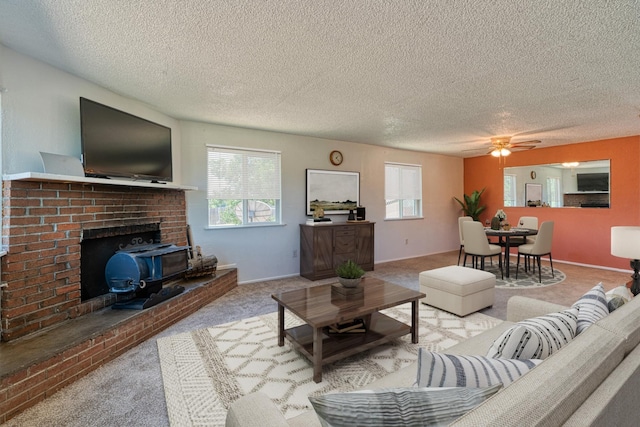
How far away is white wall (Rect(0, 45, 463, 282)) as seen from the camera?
218 centimetres

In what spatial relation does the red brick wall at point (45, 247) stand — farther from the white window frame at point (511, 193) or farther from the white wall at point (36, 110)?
the white window frame at point (511, 193)

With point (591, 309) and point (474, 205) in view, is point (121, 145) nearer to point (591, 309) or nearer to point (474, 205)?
point (591, 309)

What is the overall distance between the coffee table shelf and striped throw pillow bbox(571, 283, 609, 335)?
1.20 meters

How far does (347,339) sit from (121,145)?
273 cm

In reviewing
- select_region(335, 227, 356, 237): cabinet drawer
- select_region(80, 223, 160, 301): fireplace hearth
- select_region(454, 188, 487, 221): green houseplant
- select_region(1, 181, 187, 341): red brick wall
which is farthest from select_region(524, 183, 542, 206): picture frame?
select_region(1, 181, 187, 341): red brick wall

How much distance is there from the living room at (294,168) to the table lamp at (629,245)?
3.70 metres

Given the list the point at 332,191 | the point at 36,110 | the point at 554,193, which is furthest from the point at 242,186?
the point at 554,193

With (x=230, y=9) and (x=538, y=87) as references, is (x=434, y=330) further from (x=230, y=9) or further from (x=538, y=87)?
(x=230, y=9)

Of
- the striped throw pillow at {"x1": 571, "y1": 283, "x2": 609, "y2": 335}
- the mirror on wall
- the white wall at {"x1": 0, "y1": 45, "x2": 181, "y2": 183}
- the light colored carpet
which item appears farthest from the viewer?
the mirror on wall

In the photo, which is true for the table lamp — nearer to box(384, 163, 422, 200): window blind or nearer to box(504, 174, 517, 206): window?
box(384, 163, 422, 200): window blind

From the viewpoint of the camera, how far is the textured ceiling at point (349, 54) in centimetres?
169

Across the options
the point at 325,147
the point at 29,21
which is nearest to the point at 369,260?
the point at 325,147

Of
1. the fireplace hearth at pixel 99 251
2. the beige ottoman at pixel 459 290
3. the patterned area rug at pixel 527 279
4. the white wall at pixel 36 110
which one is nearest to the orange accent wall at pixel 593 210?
the patterned area rug at pixel 527 279

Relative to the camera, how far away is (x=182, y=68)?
7.94 ft
